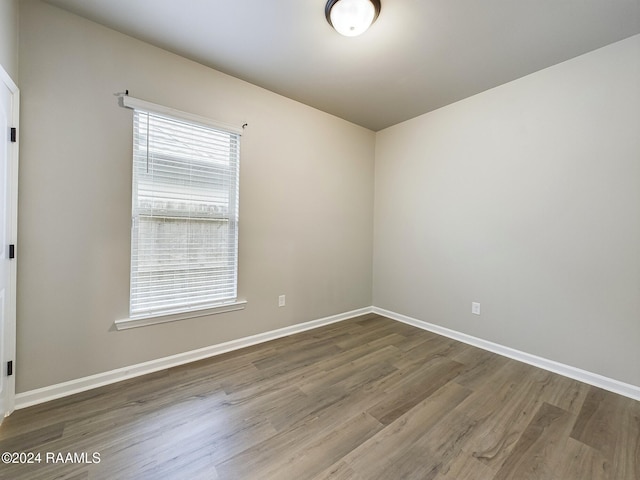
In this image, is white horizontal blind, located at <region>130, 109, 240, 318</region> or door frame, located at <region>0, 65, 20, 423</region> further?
white horizontal blind, located at <region>130, 109, 240, 318</region>

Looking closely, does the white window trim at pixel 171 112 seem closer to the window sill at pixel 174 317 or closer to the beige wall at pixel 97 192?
the beige wall at pixel 97 192

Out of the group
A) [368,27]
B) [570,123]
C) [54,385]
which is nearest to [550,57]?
[570,123]

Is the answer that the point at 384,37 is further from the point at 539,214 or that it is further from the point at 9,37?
the point at 9,37

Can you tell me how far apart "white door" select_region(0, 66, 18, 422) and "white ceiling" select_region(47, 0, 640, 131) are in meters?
0.82

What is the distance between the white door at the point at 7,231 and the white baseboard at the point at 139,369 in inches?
4.9

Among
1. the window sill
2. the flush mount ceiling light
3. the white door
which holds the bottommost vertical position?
the window sill

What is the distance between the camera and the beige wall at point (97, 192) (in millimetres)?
1727

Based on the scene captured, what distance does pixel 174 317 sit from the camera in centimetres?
225

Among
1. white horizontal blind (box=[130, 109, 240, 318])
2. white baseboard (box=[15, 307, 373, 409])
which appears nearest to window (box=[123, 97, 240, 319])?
white horizontal blind (box=[130, 109, 240, 318])

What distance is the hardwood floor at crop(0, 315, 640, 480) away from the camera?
1.31m

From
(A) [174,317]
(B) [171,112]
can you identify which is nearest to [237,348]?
(A) [174,317]

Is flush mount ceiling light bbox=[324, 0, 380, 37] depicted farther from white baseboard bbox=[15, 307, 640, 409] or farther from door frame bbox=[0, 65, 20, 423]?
white baseboard bbox=[15, 307, 640, 409]

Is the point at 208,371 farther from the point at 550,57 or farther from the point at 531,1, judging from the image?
the point at 550,57

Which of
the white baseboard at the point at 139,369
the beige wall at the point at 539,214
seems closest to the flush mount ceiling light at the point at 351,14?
the beige wall at the point at 539,214
